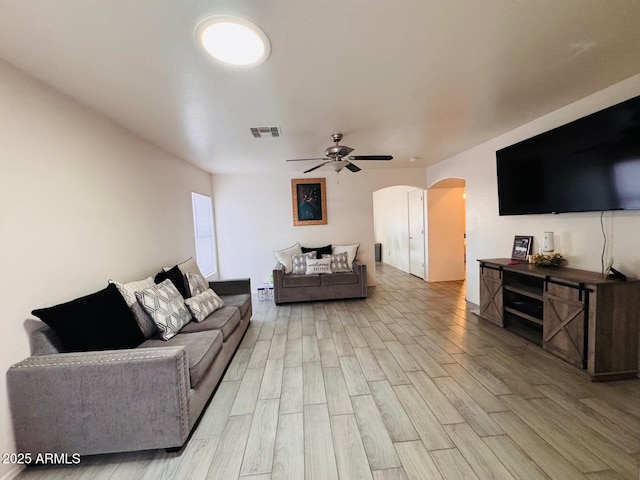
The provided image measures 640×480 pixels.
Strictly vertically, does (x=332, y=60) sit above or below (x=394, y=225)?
above

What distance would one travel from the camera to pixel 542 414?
1802mm

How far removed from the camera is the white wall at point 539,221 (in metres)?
2.22

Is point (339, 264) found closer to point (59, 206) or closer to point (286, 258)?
point (286, 258)

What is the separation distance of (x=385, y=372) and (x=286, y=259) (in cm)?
290

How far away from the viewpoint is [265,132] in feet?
9.59

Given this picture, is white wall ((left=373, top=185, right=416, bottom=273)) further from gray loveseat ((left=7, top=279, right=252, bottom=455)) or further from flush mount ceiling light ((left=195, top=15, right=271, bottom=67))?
gray loveseat ((left=7, top=279, right=252, bottom=455))

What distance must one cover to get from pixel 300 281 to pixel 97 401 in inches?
123

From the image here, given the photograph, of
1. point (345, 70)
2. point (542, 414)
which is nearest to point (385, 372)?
point (542, 414)

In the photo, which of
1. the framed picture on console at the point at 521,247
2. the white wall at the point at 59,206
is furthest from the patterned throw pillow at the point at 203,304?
the framed picture on console at the point at 521,247

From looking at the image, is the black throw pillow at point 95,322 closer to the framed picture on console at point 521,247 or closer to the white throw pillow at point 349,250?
the white throw pillow at point 349,250

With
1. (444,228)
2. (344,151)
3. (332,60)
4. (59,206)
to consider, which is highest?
(332,60)

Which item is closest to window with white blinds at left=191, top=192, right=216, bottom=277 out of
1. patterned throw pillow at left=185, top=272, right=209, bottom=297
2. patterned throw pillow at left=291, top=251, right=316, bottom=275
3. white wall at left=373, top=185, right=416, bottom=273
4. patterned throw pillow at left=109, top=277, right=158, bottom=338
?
patterned throw pillow at left=185, top=272, right=209, bottom=297

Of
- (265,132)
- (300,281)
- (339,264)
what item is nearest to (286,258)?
(300,281)

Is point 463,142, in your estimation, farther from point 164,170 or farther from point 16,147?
point 16,147
